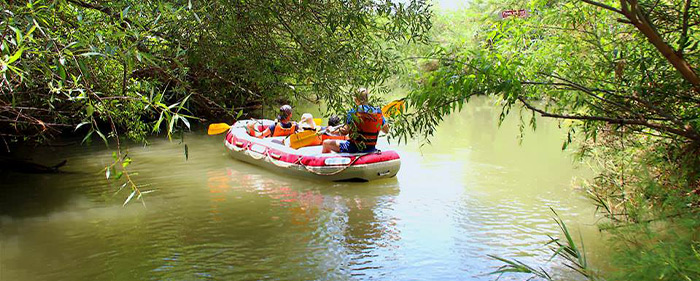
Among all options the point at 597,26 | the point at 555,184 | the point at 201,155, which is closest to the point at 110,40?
the point at 597,26

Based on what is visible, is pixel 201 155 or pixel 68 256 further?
pixel 201 155

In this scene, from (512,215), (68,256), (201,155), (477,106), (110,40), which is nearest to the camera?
(110,40)

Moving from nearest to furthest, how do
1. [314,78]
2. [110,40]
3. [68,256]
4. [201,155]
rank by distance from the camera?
[110,40] < [314,78] < [68,256] < [201,155]

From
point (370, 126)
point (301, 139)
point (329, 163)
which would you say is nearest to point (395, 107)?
point (370, 126)

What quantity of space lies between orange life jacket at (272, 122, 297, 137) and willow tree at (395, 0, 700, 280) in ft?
17.7

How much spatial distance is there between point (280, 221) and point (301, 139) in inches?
98.9

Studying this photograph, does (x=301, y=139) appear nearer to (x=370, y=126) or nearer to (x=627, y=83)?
(x=370, y=126)

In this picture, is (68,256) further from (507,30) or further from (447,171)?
(447,171)

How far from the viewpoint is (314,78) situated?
388 cm

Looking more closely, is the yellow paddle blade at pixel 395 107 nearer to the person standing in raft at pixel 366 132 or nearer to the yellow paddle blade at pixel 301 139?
the person standing in raft at pixel 366 132

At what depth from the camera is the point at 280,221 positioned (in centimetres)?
643

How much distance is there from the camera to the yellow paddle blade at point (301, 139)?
8.72 m

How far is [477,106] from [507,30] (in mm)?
17541

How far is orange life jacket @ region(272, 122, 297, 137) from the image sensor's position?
9609 millimetres
